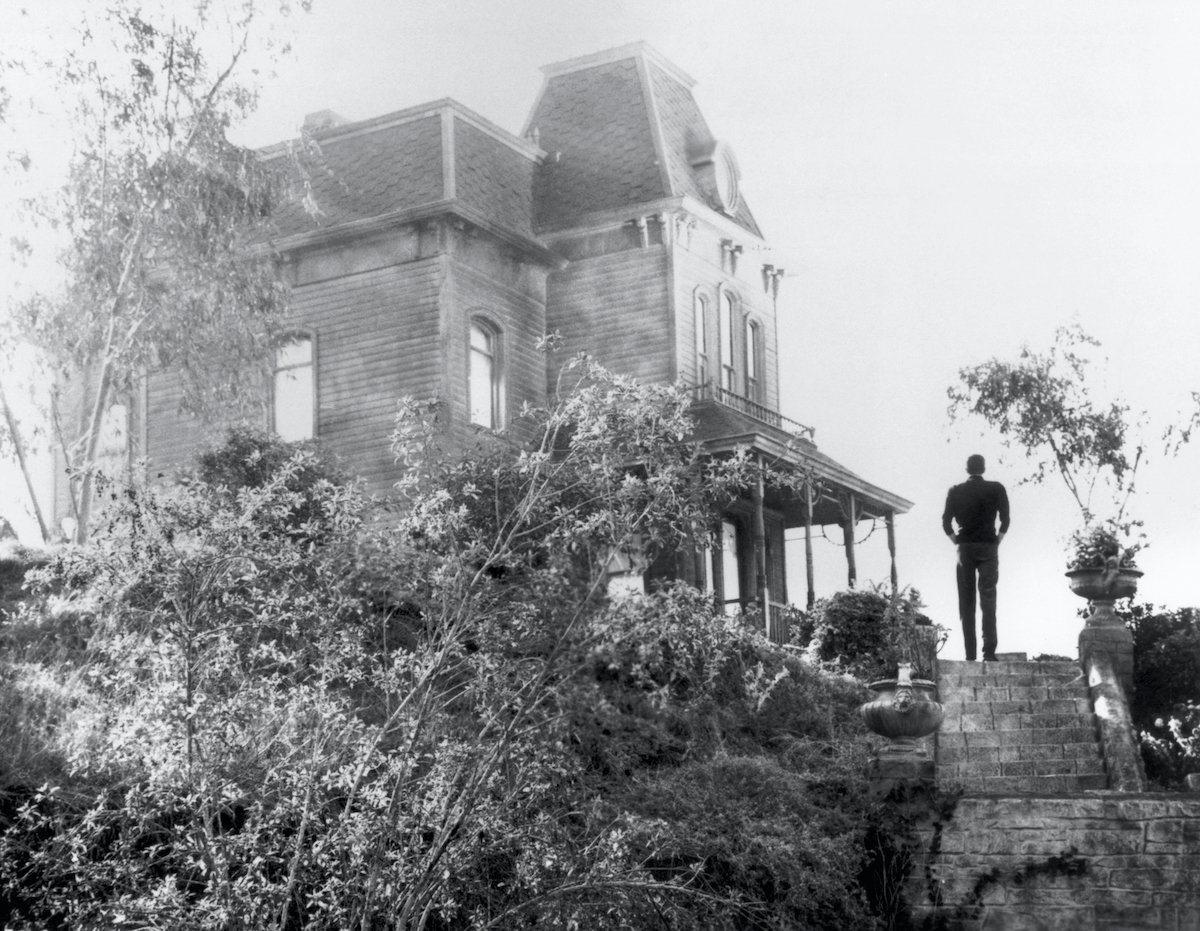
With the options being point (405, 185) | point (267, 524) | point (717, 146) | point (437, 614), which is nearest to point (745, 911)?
point (437, 614)

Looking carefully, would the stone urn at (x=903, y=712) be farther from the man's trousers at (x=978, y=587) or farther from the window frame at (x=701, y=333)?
the window frame at (x=701, y=333)

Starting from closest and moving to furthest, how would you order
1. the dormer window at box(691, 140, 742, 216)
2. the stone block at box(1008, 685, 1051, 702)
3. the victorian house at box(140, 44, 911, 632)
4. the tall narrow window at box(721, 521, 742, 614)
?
the stone block at box(1008, 685, 1051, 702) < the victorian house at box(140, 44, 911, 632) < the tall narrow window at box(721, 521, 742, 614) < the dormer window at box(691, 140, 742, 216)

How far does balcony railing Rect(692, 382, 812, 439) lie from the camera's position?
2500 cm

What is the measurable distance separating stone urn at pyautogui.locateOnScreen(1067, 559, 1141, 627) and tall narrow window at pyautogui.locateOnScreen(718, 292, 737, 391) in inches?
420

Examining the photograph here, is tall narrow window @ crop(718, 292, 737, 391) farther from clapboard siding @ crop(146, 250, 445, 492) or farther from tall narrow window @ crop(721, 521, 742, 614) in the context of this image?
clapboard siding @ crop(146, 250, 445, 492)

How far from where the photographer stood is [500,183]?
82.7 ft

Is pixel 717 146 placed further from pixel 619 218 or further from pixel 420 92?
pixel 420 92

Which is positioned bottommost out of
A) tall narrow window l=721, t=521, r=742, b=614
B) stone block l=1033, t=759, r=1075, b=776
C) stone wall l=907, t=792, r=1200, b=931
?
stone wall l=907, t=792, r=1200, b=931

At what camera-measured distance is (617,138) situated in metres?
26.1

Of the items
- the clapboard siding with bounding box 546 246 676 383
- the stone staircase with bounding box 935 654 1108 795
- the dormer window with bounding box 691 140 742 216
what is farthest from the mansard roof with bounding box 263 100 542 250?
the stone staircase with bounding box 935 654 1108 795

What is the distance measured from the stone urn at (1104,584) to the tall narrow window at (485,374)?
10.1 meters

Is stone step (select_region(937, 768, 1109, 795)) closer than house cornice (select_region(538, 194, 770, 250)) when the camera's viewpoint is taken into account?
Yes

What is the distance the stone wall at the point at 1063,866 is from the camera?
12586 mm

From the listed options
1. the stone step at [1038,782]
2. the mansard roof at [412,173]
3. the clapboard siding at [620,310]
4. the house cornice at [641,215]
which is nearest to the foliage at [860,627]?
the stone step at [1038,782]
